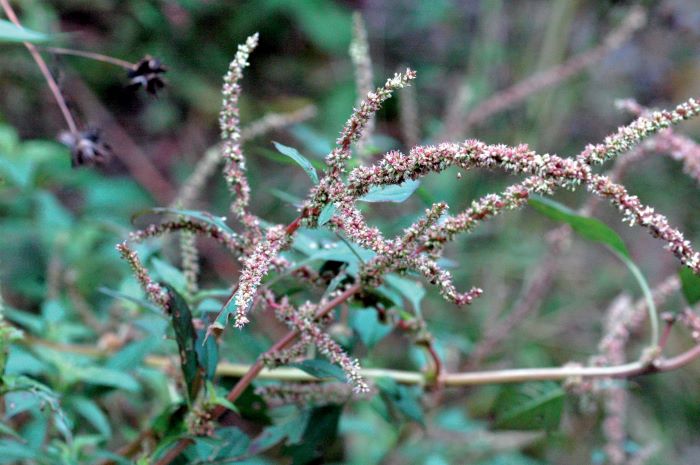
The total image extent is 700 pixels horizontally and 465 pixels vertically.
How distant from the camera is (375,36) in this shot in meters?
3.52

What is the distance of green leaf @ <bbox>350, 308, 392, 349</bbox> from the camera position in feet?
3.57

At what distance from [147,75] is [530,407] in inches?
28.9

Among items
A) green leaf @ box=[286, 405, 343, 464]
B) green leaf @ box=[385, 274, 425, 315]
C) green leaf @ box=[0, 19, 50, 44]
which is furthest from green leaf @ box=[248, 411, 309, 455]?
green leaf @ box=[0, 19, 50, 44]

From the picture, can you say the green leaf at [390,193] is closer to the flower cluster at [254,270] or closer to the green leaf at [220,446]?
the flower cluster at [254,270]

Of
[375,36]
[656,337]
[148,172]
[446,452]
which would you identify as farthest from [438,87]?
[656,337]

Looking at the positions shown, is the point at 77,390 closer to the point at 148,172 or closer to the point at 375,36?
the point at 148,172

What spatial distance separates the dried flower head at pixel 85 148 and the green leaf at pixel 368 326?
1.34ft

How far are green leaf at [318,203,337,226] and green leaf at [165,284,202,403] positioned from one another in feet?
0.65

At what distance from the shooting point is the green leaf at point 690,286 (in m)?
1.03

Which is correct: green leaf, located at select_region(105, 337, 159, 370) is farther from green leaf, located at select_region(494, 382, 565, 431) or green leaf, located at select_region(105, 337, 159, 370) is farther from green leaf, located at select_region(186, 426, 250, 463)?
green leaf, located at select_region(494, 382, 565, 431)

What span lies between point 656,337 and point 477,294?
0.48 metres

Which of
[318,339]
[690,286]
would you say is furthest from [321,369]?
[690,286]

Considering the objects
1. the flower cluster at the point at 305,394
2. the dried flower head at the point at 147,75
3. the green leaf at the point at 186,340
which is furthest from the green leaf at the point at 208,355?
the dried flower head at the point at 147,75

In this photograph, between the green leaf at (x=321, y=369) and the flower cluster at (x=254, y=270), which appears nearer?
the flower cluster at (x=254, y=270)
